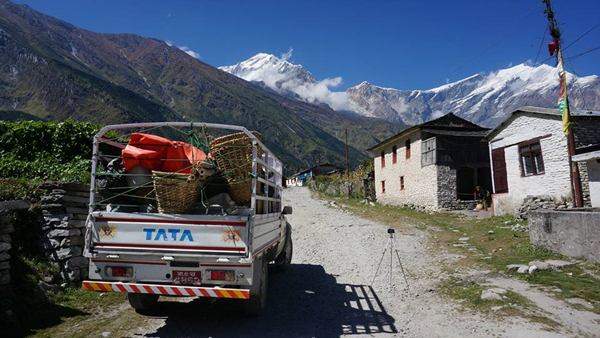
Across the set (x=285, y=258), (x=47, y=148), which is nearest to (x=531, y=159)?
(x=285, y=258)

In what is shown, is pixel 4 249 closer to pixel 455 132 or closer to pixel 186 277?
pixel 186 277

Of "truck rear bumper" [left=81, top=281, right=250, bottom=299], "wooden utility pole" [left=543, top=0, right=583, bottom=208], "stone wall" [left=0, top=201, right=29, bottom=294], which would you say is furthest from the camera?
"wooden utility pole" [left=543, top=0, right=583, bottom=208]

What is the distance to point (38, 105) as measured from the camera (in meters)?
126

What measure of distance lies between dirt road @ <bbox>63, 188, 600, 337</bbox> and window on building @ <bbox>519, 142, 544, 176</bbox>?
Result: 11.1 metres

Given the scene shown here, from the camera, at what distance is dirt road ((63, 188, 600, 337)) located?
5.19 meters

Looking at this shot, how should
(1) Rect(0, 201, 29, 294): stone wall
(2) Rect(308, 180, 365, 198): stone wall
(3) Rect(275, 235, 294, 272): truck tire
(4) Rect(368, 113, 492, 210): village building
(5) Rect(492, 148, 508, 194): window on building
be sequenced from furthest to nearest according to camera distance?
1. (2) Rect(308, 180, 365, 198): stone wall
2. (4) Rect(368, 113, 492, 210): village building
3. (5) Rect(492, 148, 508, 194): window on building
4. (3) Rect(275, 235, 294, 272): truck tire
5. (1) Rect(0, 201, 29, 294): stone wall

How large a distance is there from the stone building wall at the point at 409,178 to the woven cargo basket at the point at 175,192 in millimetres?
23938

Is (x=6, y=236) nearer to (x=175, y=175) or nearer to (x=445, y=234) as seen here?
(x=175, y=175)

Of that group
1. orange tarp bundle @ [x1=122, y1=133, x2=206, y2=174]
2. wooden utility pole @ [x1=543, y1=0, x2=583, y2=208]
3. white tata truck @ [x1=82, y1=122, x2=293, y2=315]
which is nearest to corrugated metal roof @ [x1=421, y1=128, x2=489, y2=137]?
wooden utility pole @ [x1=543, y1=0, x2=583, y2=208]

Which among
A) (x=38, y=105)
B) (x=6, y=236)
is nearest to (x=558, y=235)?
(x=6, y=236)

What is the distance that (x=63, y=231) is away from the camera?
662 centimetres

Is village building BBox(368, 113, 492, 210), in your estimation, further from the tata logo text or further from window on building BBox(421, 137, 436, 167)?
the tata logo text

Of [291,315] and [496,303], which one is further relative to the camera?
[496,303]

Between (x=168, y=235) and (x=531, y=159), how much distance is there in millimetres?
19278
